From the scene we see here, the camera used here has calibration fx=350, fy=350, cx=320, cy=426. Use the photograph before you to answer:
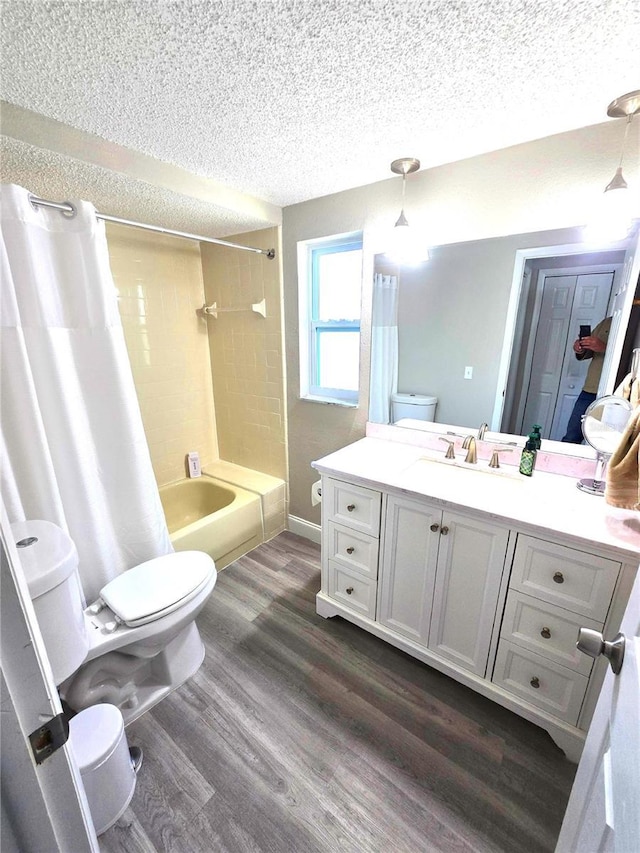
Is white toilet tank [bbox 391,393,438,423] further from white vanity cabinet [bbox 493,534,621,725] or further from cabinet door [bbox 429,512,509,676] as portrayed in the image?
white vanity cabinet [bbox 493,534,621,725]

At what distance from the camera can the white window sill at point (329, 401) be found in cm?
211

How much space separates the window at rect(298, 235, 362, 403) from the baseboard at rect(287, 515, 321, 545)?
3.01 ft

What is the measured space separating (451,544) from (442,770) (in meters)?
0.75

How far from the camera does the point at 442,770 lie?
3.98 feet

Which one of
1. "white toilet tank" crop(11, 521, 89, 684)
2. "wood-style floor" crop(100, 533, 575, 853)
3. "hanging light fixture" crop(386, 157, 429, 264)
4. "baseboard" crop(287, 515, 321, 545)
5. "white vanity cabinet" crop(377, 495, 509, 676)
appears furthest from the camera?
"baseboard" crop(287, 515, 321, 545)

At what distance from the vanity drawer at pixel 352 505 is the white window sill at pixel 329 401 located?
0.60 metres

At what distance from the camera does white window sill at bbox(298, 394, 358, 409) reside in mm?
2111

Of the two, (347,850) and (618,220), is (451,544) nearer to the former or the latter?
(347,850)

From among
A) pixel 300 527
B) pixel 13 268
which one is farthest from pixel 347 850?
pixel 13 268

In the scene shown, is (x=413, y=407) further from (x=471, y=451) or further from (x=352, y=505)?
(x=352, y=505)

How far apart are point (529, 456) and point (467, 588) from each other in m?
0.61

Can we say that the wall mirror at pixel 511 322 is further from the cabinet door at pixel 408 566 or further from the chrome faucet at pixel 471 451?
the cabinet door at pixel 408 566

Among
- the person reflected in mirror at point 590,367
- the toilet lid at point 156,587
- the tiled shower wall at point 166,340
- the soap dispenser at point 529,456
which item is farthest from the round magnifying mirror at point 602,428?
the tiled shower wall at point 166,340

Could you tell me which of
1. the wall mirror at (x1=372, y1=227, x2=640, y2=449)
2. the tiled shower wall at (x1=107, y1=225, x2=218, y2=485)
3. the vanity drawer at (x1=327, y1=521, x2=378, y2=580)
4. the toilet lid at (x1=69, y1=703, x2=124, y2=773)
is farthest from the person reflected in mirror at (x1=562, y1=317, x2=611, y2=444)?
the tiled shower wall at (x1=107, y1=225, x2=218, y2=485)
